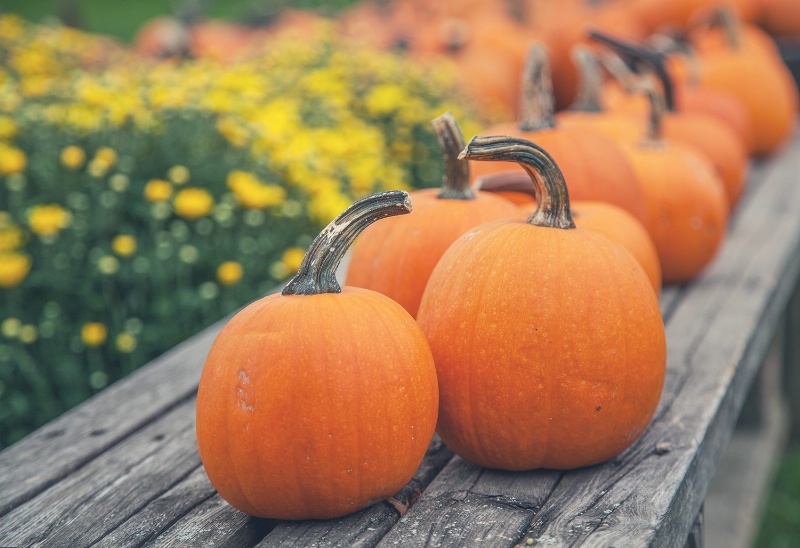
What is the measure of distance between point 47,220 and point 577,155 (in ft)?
5.33

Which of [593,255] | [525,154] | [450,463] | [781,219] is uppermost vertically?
[525,154]

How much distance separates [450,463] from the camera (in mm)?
1523

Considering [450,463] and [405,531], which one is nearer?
[405,531]

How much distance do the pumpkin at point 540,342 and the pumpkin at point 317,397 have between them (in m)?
0.10

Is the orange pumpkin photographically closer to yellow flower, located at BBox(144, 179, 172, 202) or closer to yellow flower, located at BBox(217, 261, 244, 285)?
yellow flower, located at BBox(217, 261, 244, 285)

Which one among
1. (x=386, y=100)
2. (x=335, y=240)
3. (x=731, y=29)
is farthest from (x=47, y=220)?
(x=731, y=29)

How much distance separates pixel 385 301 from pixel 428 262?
34 cm

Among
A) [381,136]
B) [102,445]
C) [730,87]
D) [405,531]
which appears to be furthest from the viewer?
[381,136]

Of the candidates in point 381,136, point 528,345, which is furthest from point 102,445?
point 381,136

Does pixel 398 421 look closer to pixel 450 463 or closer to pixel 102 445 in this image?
pixel 450 463

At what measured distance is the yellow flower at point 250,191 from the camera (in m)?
3.04

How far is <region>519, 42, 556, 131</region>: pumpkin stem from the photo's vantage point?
2.04 meters

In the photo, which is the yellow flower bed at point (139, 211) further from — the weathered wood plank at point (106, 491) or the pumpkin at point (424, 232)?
the pumpkin at point (424, 232)

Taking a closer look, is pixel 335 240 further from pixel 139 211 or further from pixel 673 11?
pixel 673 11
